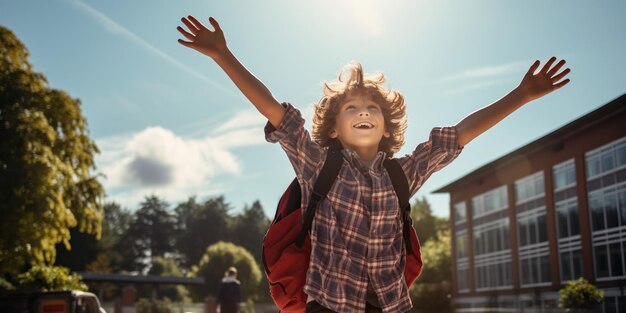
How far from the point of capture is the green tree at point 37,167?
62.2 ft

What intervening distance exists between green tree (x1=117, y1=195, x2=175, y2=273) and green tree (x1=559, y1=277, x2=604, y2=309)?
215 ft

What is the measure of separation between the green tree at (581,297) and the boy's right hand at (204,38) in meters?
29.2

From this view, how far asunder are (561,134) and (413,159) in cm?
3951

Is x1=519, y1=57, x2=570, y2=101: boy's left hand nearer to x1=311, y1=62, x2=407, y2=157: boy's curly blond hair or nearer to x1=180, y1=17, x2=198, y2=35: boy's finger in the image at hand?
x1=311, y1=62, x2=407, y2=157: boy's curly blond hair

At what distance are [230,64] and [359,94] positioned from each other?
2.32 ft

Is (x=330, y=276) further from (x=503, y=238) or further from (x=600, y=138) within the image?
(x=503, y=238)

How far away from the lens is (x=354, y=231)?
315 centimetres

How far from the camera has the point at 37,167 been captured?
19.2 metres

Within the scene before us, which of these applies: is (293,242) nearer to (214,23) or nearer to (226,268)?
(214,23)

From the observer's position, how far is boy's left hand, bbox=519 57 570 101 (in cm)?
379

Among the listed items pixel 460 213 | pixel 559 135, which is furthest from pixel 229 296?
pixel 460 213

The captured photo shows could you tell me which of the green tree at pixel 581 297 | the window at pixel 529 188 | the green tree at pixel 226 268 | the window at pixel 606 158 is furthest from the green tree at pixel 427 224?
the green tree at pixel 581 297

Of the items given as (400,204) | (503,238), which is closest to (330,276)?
(400,204)

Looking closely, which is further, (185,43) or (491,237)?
(491,237)
